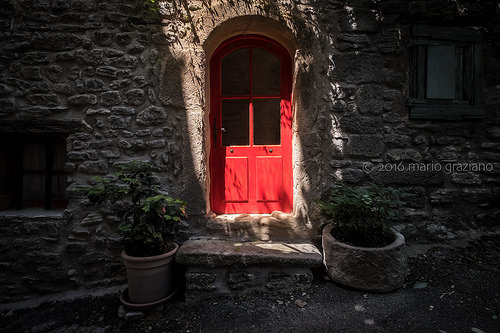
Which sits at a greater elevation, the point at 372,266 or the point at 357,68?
the point at 357,68

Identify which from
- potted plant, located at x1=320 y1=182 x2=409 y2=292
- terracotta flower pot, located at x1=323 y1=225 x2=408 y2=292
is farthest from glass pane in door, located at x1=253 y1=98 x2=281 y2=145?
terracotta flower pot, located at x1=323 y1=225 x2=408 y2=292

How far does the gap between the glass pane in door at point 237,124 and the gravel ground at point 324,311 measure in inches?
61.6

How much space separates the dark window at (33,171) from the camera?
2684 mm

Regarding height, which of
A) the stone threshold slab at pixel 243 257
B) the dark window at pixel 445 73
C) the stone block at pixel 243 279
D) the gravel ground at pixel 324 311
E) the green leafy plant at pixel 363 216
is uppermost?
the dark window at pixel 445 73

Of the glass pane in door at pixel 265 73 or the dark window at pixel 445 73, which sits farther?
the glass pane in door at pixel 265 73

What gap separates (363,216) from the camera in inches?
88.2

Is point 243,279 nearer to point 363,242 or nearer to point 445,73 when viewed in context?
point 363,242

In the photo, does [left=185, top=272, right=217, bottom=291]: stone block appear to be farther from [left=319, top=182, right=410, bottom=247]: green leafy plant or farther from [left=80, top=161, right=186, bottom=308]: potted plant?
[left=319, top=182, right=410, bottom=247]: green leafy plant

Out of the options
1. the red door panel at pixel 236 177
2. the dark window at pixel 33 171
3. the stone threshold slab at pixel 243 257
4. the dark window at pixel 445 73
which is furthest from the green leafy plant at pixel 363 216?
the dark window at pixel 33 171

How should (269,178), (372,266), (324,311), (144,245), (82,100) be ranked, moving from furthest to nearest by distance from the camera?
1. (269,178)
2. (82,100)
3. (144,245)
4. (372,266)
5. (324,311)

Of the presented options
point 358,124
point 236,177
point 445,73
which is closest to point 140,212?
point 236,177

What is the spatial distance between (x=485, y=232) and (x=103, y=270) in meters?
3.94

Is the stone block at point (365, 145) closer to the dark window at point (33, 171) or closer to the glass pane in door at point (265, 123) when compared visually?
the glass pane in door at point (265, 123)

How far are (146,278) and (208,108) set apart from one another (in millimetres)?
1718
